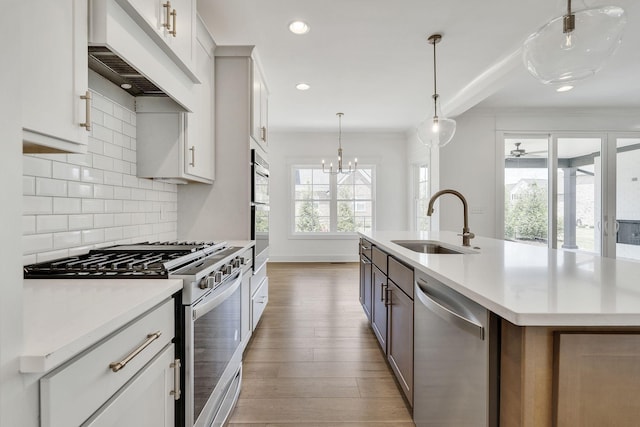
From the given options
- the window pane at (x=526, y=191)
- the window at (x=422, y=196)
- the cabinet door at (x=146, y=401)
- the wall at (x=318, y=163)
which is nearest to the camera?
the cabinet door at (x=146, y=401)

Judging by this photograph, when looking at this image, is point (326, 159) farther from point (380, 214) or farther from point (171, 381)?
point (171, 381)

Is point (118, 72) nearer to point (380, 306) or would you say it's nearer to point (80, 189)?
point (80, 189)

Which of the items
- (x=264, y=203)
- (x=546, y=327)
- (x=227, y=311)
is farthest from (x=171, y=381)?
(x=264, y=203)

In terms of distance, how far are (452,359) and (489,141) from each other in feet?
15.0

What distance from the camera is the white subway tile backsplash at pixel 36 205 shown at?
4.03 feet

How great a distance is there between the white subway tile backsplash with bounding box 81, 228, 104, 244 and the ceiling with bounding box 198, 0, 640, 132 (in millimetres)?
1824

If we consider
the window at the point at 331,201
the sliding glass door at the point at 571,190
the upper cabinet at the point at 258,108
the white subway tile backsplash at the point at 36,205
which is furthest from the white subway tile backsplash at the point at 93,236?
the sliding glass door at the point at 571,190

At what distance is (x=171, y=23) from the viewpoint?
62.6 inches

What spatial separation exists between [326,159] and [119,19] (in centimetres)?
523

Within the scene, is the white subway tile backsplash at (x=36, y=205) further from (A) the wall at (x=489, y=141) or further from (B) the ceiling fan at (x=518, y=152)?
(B) the ceiling fan at (x=518, y=152)

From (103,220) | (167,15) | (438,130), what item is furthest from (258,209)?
(438,130)

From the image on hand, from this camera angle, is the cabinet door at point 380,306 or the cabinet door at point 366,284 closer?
the cabinet door at point 380,306

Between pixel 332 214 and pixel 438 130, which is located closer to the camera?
pixel 438 130

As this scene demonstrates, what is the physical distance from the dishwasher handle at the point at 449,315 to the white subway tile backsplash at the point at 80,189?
173cm
